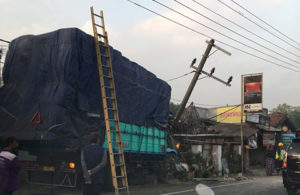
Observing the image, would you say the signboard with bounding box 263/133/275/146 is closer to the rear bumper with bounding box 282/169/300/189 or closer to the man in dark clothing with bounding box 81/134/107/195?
the rear bumper with bounding box 282/169/300/189

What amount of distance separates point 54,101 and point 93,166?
2571 mm

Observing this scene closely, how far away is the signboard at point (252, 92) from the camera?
2297 cm

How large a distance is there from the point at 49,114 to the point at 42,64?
1.48m

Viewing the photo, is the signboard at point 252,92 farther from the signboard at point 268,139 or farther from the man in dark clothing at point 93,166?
the man in dark clothing at point 93,166

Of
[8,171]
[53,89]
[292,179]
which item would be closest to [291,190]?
[292,179]

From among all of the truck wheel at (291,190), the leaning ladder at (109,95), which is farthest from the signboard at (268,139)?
the leaning ladder at (109,95)

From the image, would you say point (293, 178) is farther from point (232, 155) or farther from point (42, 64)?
point (232, 155)

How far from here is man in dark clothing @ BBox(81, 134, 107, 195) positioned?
6.13 meters

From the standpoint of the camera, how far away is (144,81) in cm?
1126

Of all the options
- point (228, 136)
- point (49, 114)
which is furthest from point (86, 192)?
point (228, 136)

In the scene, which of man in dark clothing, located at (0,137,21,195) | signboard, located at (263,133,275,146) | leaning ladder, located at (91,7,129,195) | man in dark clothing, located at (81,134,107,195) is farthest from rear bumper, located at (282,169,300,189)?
signboard, located at (263,133,275,146)

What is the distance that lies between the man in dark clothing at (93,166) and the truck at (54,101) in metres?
1.97

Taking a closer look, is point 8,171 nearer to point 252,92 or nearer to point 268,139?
point 252,92

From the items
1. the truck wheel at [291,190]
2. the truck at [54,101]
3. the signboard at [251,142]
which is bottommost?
the truck wheel at [291,190]
